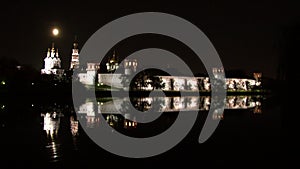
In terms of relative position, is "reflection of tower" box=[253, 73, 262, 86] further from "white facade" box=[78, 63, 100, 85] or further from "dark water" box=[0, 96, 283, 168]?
"dark water" box=[0, 96, 283, 168]

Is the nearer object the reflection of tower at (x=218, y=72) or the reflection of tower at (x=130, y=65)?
the reflection of tower at (x=130, y=65)

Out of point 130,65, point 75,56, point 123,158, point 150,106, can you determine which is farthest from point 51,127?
point 130,65

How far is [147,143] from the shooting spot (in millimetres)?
11008

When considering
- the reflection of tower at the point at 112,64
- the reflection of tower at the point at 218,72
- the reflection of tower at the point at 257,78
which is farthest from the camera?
the reflection of tower at the point at 218,72

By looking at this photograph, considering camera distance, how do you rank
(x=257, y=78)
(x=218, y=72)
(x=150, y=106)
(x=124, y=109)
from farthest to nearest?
1. (x=257, y=78)
2. (x=218, y=72)
3. (x=150, y=106)
4. (x=124, y=109)

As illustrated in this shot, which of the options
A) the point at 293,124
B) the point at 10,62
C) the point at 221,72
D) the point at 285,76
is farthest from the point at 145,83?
the point at 293,124

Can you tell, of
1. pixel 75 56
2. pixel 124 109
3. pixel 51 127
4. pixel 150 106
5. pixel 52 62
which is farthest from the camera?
pixel 75 56

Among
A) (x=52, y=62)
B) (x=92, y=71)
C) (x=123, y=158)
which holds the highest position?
(x=52, y=62)

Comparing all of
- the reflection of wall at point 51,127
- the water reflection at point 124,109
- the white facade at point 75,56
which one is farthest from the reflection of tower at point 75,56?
the reflection of wall at point 51,127

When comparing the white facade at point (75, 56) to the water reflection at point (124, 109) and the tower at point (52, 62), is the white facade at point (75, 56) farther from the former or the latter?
the water reflection at point (124, 109)

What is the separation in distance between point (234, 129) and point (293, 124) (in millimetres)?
3164

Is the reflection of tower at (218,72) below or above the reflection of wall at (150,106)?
above

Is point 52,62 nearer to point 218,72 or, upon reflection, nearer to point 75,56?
point 75,56

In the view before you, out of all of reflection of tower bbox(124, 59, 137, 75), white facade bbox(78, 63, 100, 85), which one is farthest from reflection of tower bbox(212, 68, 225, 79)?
white facade bbox(78, 63, 100, 85)
